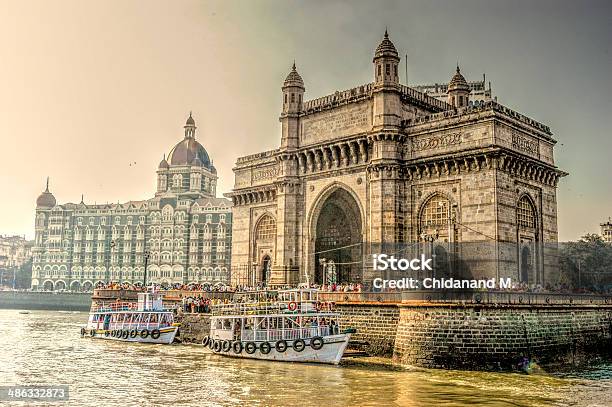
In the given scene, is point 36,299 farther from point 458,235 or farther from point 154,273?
point 458,235

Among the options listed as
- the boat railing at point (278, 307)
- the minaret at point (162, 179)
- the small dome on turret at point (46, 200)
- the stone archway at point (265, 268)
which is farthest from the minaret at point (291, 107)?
the small dome on turret at point (46, 200)

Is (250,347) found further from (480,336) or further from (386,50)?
(386,50)

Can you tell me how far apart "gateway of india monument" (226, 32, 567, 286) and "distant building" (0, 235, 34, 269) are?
13478 centimetres

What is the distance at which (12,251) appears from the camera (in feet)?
551

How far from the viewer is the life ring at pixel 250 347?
32.6m

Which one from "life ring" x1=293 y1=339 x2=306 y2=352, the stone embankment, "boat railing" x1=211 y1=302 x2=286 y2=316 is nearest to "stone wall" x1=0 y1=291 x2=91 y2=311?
"boat railing" x1=211 y1=302 x2=286 y2=316

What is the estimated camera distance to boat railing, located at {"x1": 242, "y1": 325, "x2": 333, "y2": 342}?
31297 mm

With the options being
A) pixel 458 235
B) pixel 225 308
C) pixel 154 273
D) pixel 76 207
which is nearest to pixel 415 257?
pixel 458 235

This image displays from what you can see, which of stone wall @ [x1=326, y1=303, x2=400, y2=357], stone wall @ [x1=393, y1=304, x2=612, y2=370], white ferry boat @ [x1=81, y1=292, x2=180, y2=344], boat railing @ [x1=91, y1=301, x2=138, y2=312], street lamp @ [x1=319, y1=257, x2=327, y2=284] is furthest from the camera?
boat railing @ [x1=91, y1=301, x2=138, y2=312]

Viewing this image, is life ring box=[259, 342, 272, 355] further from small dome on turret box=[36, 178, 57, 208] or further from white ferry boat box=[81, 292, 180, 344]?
small dome on turret box=[36, 178, 57, 208]

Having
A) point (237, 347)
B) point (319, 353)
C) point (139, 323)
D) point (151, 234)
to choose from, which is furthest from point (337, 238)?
point (151, 234)

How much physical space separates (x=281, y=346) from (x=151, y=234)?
258 ft

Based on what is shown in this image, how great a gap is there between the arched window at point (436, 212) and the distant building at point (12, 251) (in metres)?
144

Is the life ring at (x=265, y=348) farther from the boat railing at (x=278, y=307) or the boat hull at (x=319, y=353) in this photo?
the boat railing at (x=278, y=307)
